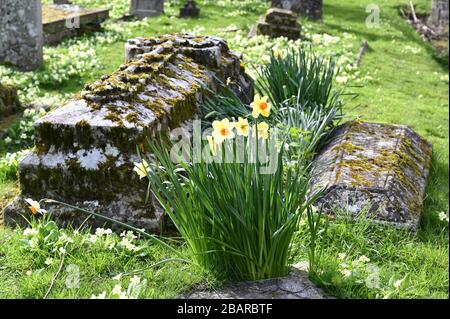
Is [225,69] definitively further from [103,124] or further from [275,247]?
[275,247]

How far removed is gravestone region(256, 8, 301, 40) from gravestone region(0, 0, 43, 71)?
478cm

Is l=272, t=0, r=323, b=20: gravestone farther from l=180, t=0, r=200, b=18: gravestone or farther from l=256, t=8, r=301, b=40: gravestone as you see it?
l=256, t=8, r=301, b=40: gravestone

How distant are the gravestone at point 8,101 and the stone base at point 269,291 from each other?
5.67 metres

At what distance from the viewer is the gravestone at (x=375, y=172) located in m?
5.14

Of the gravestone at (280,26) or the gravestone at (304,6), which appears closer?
the gravestone at (280,26)

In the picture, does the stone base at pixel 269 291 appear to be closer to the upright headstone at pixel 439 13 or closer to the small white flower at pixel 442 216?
the small white flower at pixel 442 216

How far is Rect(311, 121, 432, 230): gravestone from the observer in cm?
514

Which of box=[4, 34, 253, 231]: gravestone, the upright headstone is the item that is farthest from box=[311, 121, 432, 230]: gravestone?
the upright headstone

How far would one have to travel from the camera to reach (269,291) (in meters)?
3.86

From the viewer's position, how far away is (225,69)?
23.7 ft

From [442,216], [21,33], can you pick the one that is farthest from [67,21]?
[442,216]

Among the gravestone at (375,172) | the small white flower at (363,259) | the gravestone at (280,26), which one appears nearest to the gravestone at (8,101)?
the gravestone at (375,172)

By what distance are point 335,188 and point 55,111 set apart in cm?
225

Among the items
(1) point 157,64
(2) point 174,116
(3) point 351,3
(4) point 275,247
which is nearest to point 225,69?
(1) point 157,64
